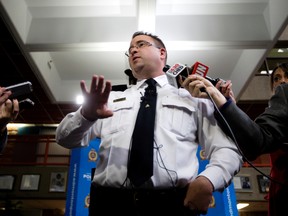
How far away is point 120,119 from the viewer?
142 cm

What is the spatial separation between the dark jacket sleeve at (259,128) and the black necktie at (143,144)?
0.31 m

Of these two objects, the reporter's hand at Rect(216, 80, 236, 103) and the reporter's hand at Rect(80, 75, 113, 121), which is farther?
the reporter's hand at Rect(216, 80, 236, 103)

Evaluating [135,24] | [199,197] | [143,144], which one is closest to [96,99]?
[143,144]

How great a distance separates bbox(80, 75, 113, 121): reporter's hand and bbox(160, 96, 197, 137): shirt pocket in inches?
12.2

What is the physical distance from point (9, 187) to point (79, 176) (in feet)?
18.0

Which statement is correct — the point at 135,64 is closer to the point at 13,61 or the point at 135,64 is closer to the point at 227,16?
the point at 227,16

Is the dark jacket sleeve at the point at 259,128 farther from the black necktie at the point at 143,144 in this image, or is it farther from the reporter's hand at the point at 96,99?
the reporter's hand at the point at 96,99

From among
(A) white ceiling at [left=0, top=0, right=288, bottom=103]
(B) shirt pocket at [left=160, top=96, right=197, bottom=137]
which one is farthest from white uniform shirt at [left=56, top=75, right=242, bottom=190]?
(A) white ceiling at [left=0, top=0, right=288, bottom=103]

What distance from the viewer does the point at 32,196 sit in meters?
7.02

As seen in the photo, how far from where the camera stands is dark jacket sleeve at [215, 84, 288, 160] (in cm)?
113

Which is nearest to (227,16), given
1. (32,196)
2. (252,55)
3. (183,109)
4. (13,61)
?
(252,55)

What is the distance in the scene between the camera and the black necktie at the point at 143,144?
3.74 feet

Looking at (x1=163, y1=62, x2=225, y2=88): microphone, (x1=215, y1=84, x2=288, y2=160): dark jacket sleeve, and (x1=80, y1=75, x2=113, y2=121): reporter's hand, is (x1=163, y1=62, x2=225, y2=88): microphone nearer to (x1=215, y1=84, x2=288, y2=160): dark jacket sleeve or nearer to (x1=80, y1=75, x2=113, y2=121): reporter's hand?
(x1=215, y1=84, x2=288, y2=160): dark jacket sleeve

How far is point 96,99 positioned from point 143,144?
0.88 feet
